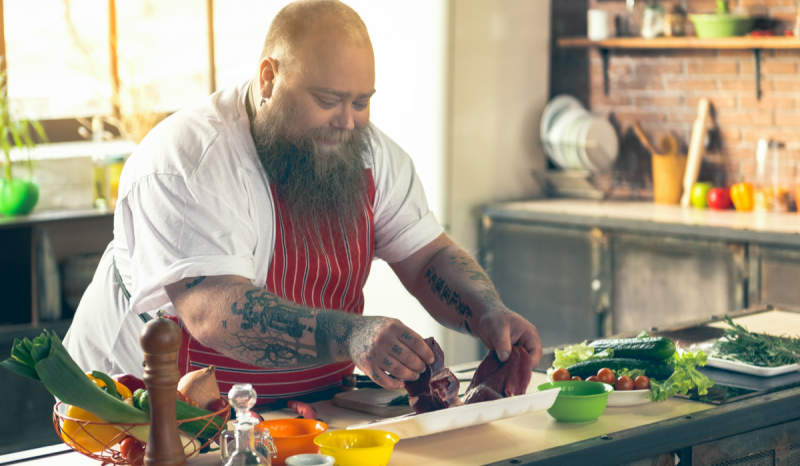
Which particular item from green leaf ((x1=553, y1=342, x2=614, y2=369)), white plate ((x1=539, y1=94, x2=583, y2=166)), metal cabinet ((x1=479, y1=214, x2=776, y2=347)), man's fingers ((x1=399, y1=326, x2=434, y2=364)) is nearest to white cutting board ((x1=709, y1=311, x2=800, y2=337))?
green leaf ((x1=553, y1=342, x2=614, y2=369))

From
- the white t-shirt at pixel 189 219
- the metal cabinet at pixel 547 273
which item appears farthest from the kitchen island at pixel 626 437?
the metal cabinet at pixel 547 273

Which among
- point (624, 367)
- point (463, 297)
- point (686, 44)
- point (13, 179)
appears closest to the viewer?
point (624, 367)

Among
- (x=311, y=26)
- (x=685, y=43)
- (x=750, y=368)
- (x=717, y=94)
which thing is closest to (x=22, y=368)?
(x=311, y=26)

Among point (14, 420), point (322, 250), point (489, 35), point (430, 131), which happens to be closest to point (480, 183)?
point (430, 131)

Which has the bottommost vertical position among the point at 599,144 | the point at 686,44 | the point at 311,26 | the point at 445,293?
the point at 445,293

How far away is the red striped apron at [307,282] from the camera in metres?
1.97

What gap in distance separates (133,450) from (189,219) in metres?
0.57

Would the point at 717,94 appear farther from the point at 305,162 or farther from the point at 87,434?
the point at 87,434

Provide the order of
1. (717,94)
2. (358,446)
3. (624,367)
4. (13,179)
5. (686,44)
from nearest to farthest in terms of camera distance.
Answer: (358,446) → (624,367) → (13,179) → (686,44) → (717,94)

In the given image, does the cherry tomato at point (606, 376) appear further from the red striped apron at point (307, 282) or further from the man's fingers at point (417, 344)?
the red striped apron at point (307, 282)

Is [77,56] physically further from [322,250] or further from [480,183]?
[322,250]

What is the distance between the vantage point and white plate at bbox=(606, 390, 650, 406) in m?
1.79

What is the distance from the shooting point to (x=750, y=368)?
199 centimetres

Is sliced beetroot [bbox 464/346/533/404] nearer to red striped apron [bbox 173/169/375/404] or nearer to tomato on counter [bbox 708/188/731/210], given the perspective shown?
red striped apron [bbox 173/169/375/404]
